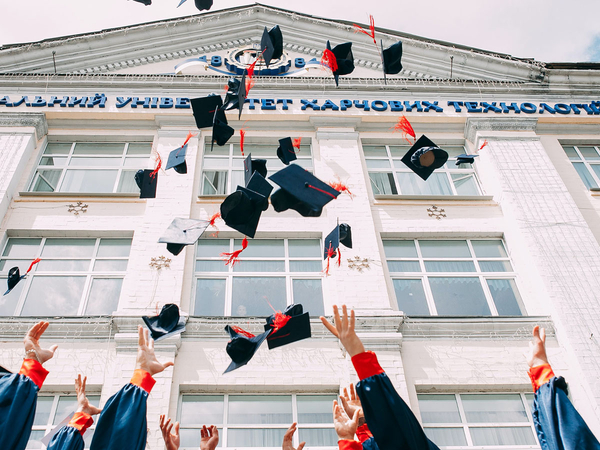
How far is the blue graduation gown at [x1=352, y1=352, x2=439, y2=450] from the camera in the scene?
355cm

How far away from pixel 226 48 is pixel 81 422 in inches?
469

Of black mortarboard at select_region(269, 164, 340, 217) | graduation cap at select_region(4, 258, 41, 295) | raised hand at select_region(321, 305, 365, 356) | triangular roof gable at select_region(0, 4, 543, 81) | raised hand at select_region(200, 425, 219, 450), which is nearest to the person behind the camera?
raised hand at select_region(321, 305, 365, 356)

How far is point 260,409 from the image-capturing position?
7898mm

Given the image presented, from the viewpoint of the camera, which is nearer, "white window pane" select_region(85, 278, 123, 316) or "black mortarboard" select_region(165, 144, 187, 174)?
"white window pane" select_region(85, 278, 123, 316)

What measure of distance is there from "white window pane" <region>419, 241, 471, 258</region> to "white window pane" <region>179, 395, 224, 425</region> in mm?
4765

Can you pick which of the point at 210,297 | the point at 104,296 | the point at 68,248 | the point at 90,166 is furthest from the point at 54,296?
the point at 90,166

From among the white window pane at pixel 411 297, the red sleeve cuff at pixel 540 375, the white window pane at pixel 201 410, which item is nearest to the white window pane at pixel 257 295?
the white window pane at pixel 201 410

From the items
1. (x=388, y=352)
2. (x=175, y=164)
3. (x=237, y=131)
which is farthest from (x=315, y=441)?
(x=237, y=131)

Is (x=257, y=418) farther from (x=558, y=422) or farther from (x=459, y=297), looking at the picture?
(x=558, y=422)

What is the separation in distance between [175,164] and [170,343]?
3.40 metres

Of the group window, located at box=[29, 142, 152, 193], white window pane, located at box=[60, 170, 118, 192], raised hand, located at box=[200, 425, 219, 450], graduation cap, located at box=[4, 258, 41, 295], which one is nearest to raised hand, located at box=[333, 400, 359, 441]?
raised hand, located at box=[200, 425, 219, 450]

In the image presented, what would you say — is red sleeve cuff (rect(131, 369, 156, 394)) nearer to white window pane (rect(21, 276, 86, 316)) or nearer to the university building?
the university building

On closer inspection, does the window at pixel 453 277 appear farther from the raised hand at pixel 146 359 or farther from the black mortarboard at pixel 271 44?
the raised hand at pixel 146 359

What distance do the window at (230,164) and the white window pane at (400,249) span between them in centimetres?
256
